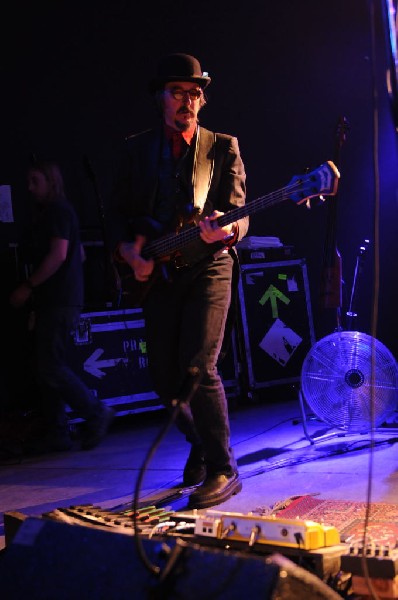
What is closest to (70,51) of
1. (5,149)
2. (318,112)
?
(5,149)

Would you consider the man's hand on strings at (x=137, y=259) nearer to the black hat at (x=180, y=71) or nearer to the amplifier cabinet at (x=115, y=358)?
the black hat at (x=180, y=71)

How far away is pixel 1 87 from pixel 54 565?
18.5 feet

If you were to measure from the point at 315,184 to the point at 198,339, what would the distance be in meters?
0.92

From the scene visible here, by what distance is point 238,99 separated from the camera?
8.16 meters

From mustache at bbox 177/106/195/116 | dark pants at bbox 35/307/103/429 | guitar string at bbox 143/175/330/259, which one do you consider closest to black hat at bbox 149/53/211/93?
mustache at bbox 177/106/195/116

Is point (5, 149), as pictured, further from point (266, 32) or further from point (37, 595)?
point (37, 595)

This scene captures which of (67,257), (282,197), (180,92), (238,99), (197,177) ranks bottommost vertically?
(67,257)

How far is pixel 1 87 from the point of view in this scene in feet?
22.9

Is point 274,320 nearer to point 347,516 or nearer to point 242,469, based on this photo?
point 242,469

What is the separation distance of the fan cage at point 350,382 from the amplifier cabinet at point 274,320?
6.76 ft

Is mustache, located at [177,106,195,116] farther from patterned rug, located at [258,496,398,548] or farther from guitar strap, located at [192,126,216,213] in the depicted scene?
patterned rug, located at [258,496,398,548]

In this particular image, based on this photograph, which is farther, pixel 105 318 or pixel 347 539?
pixel 105 318

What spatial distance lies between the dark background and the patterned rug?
3.62 meters

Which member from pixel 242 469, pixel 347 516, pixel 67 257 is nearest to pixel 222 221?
pixel 347 516
